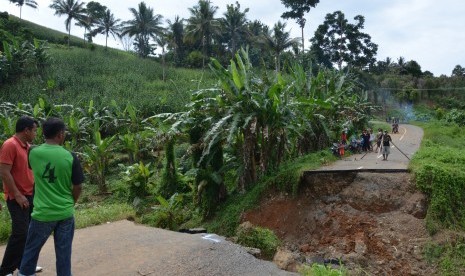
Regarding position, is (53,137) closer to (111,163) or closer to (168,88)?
(111,163)

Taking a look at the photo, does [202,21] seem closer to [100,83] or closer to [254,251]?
[100,83]

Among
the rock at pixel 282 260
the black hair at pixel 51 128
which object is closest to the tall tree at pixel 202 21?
the rock at pixel 282 260

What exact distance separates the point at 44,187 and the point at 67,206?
248mm

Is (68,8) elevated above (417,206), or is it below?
above

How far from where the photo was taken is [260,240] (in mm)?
6973

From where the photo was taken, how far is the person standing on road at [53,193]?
3.42 m

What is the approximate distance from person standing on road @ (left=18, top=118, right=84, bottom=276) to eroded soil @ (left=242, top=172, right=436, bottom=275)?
4536 millimetres

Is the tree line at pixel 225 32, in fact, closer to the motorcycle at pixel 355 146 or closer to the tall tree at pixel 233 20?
the tall tree at pixel 233 20

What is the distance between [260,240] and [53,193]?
4220 mm

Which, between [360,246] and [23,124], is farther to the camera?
[360,246]

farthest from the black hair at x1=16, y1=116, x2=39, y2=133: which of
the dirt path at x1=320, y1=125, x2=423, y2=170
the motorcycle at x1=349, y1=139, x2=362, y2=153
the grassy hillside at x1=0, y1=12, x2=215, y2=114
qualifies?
the grassy hillside at x1=0, y1=12, x2=215, y2=114

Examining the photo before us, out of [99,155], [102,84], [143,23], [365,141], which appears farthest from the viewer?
[143,23]

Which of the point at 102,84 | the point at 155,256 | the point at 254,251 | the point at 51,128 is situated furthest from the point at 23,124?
the point at 102,84

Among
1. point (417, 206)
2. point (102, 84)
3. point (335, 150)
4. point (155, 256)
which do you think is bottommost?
point (155, 256)
